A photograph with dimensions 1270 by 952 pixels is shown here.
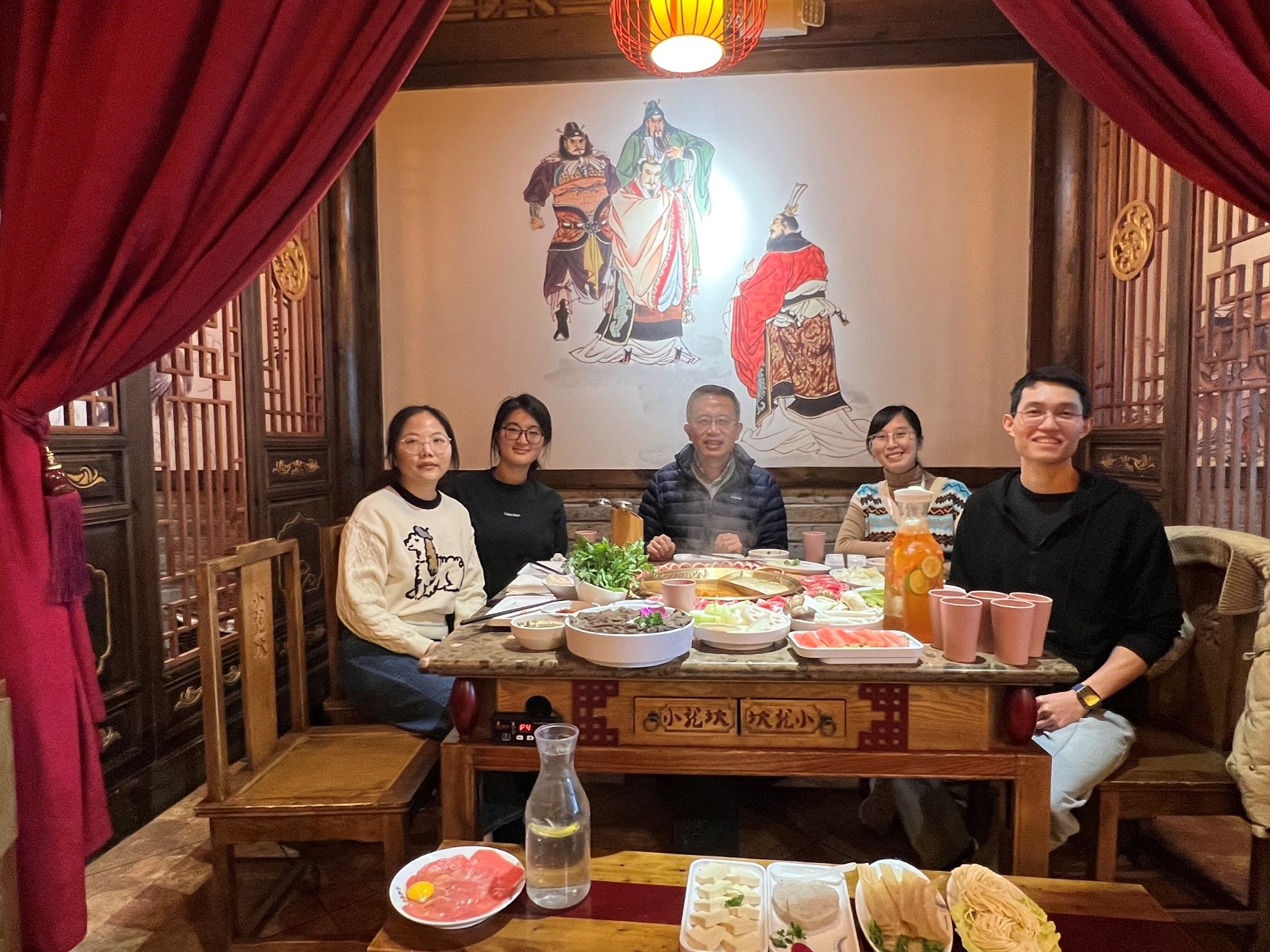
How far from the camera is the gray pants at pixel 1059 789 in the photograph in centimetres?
163

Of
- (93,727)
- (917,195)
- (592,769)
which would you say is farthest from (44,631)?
(917,195)

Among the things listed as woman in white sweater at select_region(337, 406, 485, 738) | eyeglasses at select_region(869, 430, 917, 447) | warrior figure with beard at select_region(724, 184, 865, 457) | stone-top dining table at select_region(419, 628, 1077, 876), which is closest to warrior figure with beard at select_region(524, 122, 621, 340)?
warrior figure with beard at select_region(724, 184, 865, 457)

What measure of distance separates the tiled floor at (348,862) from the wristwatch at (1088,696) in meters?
0.75

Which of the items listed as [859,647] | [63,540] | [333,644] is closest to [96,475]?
[63,540]

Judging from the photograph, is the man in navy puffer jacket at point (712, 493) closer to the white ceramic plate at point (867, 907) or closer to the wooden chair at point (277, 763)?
the wooden chair at point (277, 763)

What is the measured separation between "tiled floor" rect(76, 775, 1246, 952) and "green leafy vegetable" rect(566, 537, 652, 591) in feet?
2.58

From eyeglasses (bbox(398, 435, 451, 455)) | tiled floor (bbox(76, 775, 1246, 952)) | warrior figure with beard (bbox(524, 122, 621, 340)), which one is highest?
warrior figure with beard (bbox(524, 122, 621, 340))

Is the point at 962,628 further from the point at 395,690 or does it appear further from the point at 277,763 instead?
the point at 277,763

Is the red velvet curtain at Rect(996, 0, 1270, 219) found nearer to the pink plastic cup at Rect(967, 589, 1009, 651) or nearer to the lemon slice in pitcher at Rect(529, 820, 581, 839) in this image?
the pink plastic cup at Rect(967, 589, 1009, 651)

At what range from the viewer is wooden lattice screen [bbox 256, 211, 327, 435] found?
3273mm

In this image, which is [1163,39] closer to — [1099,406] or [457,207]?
[1099,406]

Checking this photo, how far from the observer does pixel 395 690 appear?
2.04 metres

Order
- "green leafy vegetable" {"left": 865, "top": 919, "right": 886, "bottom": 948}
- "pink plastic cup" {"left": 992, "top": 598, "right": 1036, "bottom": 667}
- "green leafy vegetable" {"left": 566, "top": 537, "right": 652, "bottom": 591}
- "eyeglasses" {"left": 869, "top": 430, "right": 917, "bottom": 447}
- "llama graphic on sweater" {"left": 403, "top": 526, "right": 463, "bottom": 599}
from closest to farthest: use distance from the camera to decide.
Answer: "green leafy vegetable" {"left": 865, "top": 919, "right": 886, "bottom": 948} → "pink plastic cup" {"left": 992, "top": 598, "right": 1036, "bottom": 667} → "green leafy vegetable" {"left": 566, "top": 537, "right": 652, "bottom": 591} → "llama graphic on sweater" {"left": 403, "top": 526, "right": 463, "bottom": 599} → "eyeglasses" {"left": 869, "top": 430, "right": 917, "bottom": 447}

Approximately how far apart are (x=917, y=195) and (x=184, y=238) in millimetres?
3382
